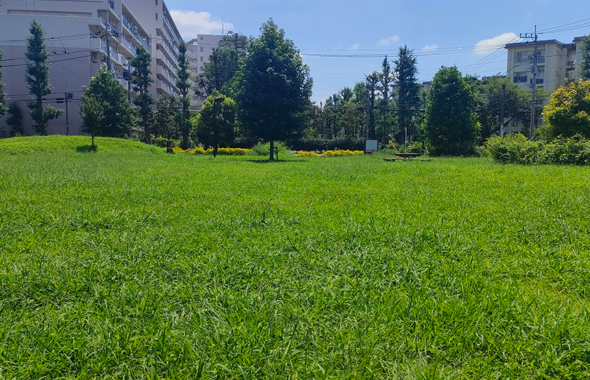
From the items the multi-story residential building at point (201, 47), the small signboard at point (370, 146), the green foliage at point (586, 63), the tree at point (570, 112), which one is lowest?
the small signboard at point (370, 146)

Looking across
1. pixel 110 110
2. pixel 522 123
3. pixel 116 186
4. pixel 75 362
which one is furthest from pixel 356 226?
pixel 522 123

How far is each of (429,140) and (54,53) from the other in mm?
36675

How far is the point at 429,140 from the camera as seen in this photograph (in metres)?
28.2

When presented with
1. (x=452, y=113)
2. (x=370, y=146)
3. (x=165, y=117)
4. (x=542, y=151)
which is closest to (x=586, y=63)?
(x=452, y=113)

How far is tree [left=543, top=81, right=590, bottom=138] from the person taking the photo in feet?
59.8

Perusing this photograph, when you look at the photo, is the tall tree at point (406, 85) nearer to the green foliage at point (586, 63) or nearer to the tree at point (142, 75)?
the green foliage at point (586, 63)

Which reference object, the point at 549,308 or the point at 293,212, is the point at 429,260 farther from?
the point at 293,212

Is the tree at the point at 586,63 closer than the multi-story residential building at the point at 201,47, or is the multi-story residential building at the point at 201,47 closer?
the tree at the point at 586,63

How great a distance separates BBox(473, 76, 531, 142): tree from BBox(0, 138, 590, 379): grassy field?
43009 mm

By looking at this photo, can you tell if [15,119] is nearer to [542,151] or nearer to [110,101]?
[110,101]

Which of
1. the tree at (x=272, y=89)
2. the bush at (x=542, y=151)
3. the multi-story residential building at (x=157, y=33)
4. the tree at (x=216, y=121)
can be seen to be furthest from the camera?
the multi-story residential building at (x=157, y=33)

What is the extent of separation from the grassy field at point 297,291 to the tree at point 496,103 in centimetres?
4301

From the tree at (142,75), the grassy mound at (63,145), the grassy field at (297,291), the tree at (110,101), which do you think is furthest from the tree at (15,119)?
the grassy field at (297,291)

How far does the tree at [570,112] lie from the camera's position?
59.8 ft
